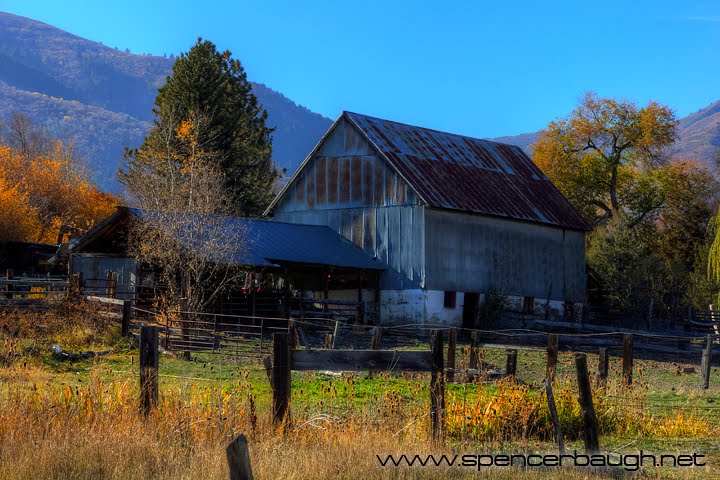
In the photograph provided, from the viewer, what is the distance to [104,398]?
12828mm

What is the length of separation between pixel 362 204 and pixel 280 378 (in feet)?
101

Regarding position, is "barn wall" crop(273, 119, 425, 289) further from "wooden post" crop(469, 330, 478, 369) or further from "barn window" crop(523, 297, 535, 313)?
"wooden post" crop(469, 330, 478, 369)

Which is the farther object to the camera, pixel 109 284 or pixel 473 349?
pixel 109 284

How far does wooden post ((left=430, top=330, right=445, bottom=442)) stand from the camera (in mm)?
12156

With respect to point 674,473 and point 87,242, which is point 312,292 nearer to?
point 87,242

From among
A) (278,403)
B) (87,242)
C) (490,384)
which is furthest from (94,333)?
(278,403)

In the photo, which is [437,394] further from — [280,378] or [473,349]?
[473,349]

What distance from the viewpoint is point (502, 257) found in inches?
1722

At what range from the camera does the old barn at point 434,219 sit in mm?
40469

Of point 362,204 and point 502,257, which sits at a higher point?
point 362,204

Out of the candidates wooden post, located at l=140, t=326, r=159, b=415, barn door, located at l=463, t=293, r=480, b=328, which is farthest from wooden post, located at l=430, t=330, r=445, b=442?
barn door, located at l=463, t=293, r=480, b=328

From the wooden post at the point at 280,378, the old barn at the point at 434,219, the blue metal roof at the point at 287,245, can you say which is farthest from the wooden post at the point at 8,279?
the wooden post at the point at 280,378

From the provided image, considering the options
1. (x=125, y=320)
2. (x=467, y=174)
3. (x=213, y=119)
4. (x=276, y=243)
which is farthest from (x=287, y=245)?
(x=213, y=119)

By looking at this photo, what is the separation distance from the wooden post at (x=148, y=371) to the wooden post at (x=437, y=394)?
3699mm
